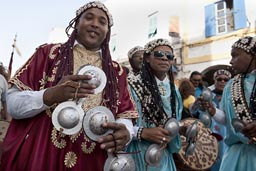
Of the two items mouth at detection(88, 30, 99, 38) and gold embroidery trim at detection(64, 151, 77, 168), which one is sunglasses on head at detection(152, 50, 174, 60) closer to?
mouth at detection(88, 30, 99, 38)

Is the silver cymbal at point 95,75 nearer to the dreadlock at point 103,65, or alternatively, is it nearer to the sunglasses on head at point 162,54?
the dreadlock at point 103,65

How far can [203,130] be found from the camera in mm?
3992

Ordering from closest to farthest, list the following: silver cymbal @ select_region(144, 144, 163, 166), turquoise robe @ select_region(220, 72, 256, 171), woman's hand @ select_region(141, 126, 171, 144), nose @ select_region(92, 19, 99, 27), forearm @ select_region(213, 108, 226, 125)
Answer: nose @ select_region(92, 19, 99, 27)
silver cymbal @ select_region(144, 144, 163, 166)
woman's hand @ select_region(141, 126, 171, 144)
turquoise robe @ select_region(220, 72, 256, 171)
forearm @ select_region(213, 108, 226, 125)

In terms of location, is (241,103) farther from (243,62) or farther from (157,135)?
(157,135)

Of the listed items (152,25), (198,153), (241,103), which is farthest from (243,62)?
(152,25)

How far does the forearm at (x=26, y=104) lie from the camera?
1868 millimetres

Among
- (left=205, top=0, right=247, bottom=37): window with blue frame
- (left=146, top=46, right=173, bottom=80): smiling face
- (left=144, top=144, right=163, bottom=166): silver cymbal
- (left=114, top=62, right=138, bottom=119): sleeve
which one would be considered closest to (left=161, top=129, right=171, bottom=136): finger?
(left=144, top=144, right=163, bottom=166): silver cymbal

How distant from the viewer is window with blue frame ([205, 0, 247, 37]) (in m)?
12.6


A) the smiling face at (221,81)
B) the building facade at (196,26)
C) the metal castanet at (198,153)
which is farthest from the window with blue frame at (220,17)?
the metal castanet at (198,153)

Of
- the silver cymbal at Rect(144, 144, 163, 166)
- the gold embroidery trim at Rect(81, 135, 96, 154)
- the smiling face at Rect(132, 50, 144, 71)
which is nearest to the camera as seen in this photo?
the gold embroidery trim at Rect(81, 135, 96, 154)

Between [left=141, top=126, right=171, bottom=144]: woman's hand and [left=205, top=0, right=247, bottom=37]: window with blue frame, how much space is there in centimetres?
1050

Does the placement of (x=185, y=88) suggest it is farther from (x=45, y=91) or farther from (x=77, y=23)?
(x=45, y=91)

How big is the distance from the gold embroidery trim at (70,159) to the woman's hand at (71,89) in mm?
356

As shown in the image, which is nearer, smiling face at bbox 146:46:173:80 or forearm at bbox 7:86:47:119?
forearm at bbox 7:86:47:119
